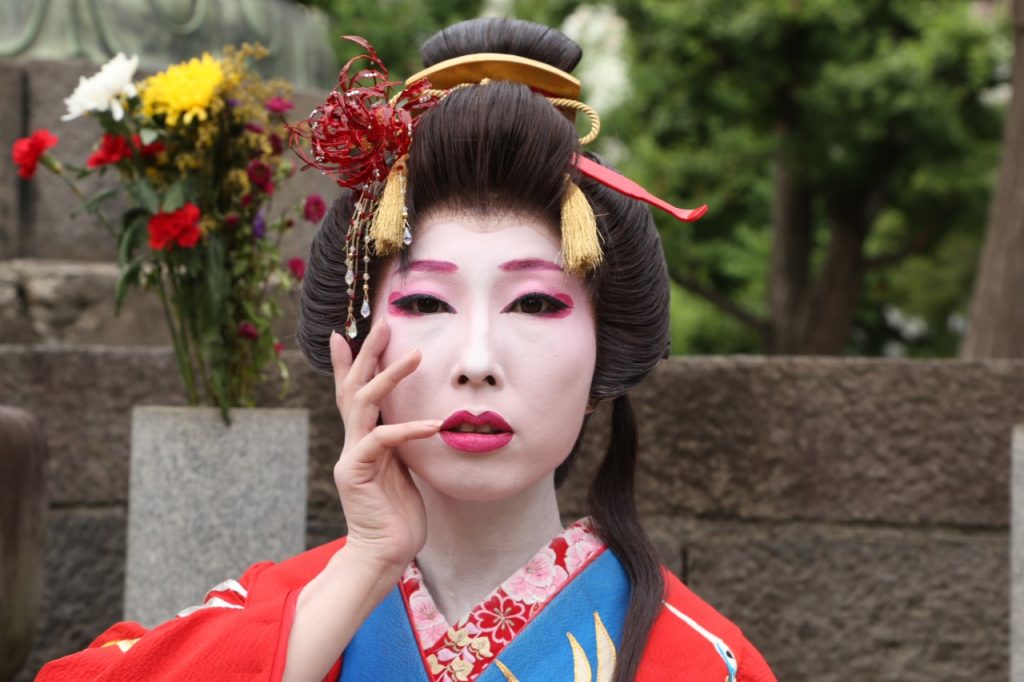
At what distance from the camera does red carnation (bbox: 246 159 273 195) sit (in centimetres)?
356

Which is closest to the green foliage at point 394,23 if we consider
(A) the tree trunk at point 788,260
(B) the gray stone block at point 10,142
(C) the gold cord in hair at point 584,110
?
(A) the tree trunk at point 788,260

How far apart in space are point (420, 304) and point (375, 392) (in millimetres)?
203

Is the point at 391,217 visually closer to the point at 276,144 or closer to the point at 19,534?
the point at 276,144

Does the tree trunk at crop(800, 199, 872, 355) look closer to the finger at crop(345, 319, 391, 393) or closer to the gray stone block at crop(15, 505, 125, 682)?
the gray stone block at crop(15, 505, 125, 682)

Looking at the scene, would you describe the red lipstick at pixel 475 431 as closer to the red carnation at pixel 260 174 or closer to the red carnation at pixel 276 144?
the red carnation at pixel 260 174

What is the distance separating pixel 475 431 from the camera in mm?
2197

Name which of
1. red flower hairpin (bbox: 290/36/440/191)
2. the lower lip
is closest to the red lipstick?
the lower lip

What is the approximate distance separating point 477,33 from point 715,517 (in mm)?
2221

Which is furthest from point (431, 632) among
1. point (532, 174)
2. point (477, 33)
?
point (477, 33)

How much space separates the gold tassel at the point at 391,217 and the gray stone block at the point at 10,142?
2.95 m

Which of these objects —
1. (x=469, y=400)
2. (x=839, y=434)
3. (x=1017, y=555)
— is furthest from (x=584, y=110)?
(x=839, y=434)

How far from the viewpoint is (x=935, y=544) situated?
13.7 ft

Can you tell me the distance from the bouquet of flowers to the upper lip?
58.7 inches

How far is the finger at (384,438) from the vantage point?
210 centimetres
